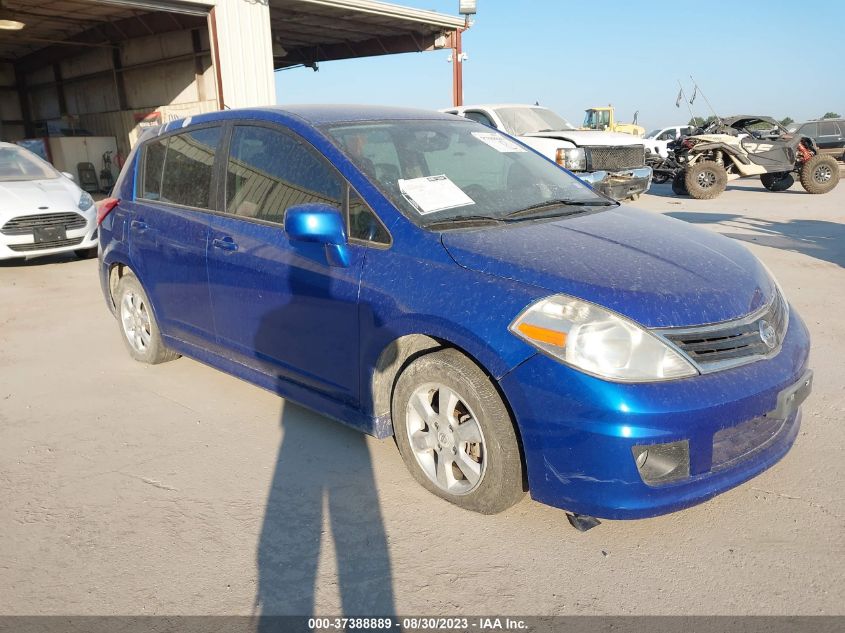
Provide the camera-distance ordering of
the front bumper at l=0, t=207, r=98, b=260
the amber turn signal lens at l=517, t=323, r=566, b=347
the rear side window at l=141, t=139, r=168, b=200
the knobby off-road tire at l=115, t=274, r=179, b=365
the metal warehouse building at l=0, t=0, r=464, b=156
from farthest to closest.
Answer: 1. the metal warehouse building at l=0, t=0, r=464, b=156
2. the front bumper at l=0, t=207, r=98, b=260
3. the knobby off-road tire at l=115, t=274, r=179, b=365
4. the rear side window at l=141, t=139, r=168, b=200
5. the amber turn signal lens at l=517, t=323, r=566, b=347

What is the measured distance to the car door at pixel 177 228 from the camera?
380 centimetres

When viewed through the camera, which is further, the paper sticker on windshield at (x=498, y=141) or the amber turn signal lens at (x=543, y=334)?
the paper sticker on windshield at (x=498, y=141)

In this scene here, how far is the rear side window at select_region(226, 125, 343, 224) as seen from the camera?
318 centimetres

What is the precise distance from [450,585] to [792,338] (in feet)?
5.54

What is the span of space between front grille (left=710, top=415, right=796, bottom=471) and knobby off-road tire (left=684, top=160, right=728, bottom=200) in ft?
41.8

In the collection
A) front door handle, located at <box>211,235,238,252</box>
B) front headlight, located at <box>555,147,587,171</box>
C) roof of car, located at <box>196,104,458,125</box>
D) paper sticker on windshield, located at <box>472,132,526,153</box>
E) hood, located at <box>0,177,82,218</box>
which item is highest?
roof of car, located at <box>196,104,458,125</box>

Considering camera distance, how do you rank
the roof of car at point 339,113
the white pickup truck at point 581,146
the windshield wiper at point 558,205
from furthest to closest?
the white pickup truck at point 581,146 → the roof of car at point 339,113 → the windshield wiper at point 558,205

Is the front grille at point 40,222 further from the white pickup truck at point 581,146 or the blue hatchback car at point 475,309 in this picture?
the white pickup truck at point 581,146

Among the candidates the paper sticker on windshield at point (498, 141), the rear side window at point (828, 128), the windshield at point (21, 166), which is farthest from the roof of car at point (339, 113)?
the rear side window at point (828, 128)

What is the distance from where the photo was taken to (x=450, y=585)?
2.35 m

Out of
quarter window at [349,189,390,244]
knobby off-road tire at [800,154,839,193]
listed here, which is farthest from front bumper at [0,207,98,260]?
knobby off-road tire at [800,154,839,193]

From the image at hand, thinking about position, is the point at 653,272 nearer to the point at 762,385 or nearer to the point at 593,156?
the point at 762,385

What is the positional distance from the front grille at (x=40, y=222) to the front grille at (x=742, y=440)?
8.43m

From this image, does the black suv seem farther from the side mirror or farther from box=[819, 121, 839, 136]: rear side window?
the side mirror
